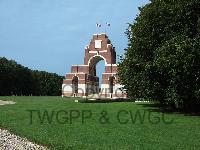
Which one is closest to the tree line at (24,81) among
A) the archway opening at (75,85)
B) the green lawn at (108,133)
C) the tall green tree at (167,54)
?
the archway opening at (75,85)

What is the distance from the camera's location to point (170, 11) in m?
30.6

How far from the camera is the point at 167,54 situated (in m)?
28.6

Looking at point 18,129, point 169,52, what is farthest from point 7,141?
point 169,52

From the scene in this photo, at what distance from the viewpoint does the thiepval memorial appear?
7956cm

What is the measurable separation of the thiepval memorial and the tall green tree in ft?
147

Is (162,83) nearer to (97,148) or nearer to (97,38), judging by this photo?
(97,148)

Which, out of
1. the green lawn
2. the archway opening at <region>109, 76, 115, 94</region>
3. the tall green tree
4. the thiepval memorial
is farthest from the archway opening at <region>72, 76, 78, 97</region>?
the green lawn

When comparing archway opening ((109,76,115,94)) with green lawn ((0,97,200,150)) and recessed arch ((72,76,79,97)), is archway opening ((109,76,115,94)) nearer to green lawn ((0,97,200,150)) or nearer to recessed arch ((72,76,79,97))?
recessed arch ((72,76,79,97))

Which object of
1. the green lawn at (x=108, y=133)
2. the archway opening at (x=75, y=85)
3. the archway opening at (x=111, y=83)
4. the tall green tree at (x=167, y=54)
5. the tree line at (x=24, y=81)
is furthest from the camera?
the tree line at (x=24, y=81)

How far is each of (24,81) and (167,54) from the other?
84391 mm

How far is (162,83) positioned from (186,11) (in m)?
6.08

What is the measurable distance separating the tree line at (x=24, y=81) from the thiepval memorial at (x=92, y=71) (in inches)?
954

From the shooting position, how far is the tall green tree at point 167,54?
91.6 ft

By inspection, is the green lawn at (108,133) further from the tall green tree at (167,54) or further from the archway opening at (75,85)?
the archway opening at (75,85)
